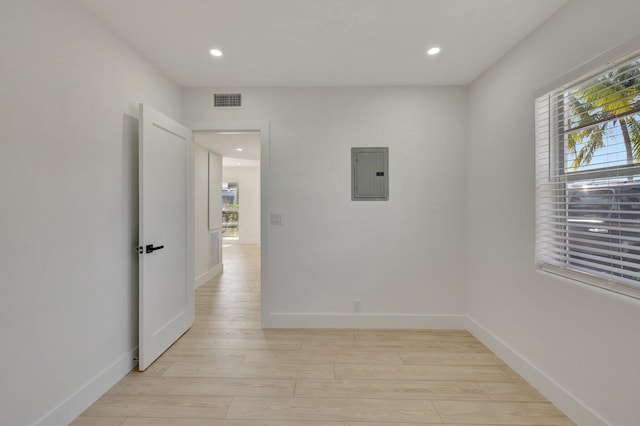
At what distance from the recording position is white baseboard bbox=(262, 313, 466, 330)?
310cm

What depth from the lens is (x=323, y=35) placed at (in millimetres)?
2193

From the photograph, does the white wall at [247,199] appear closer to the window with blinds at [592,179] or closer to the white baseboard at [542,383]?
the white baseboard at [542,383]

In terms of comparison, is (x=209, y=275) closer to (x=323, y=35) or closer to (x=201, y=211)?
(x=201, y=211)

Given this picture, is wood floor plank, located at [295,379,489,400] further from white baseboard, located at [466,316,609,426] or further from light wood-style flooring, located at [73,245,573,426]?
white baseboard, located at [466,316,609,426]

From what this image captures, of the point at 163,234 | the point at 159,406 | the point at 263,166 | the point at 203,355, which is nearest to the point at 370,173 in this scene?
the point at 263,166

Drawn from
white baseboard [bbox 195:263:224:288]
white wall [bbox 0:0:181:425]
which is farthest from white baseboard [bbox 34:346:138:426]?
white baseboard [bbox 195:263:224:288]

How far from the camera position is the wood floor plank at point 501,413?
1.78 metres

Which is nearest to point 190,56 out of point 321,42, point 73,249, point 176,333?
point 321,42

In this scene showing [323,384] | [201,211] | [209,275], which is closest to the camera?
[323,384]

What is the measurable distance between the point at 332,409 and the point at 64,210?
6.81 feet

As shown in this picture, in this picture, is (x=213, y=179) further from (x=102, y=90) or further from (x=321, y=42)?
(x=321, y=42)

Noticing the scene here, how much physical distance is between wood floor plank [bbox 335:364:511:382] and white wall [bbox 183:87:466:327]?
0.74 m

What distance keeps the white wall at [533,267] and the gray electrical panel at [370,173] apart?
88 centimetres

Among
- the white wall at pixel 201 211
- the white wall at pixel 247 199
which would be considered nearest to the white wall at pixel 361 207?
the white wall at pixel 201 211
